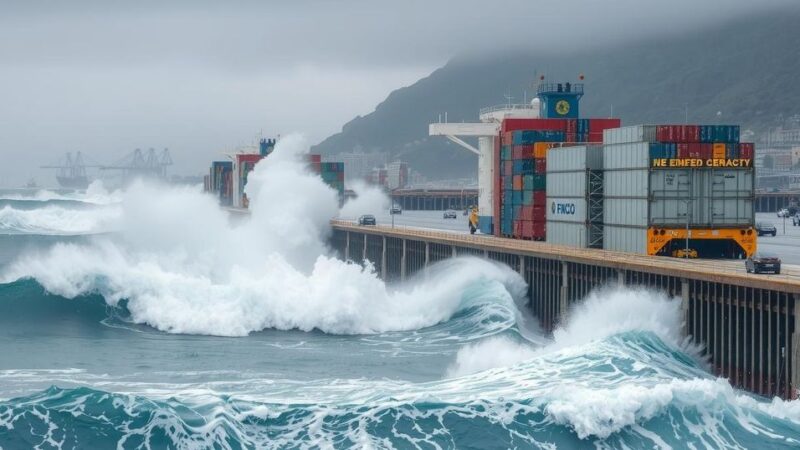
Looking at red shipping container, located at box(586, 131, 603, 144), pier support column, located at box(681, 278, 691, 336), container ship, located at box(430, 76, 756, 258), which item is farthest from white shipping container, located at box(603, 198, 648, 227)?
red shipping container, located at box(586, 131, 603, 144)

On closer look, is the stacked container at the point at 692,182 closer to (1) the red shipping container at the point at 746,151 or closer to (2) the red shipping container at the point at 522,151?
(1) the red shipping container at the point at 746,151

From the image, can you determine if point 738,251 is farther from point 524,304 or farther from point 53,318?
point 53,318

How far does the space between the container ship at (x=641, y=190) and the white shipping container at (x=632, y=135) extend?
4 cm

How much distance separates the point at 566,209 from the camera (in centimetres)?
5306

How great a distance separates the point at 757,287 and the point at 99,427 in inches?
673

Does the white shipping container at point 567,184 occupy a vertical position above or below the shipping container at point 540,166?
below

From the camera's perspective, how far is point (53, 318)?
168 ft

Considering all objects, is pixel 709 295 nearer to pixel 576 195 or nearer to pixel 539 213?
pixel 576 195

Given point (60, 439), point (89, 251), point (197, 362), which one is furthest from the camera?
point (89, 251)

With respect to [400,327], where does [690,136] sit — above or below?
above

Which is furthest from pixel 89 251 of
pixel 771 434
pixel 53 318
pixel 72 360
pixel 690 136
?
pixel 771 434

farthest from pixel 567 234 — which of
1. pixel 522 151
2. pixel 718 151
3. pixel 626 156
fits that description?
pixel 718 151

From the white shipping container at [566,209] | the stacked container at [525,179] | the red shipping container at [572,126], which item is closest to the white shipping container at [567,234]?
the white shipping container at [566,209]

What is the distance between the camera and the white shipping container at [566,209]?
51.2 meters
